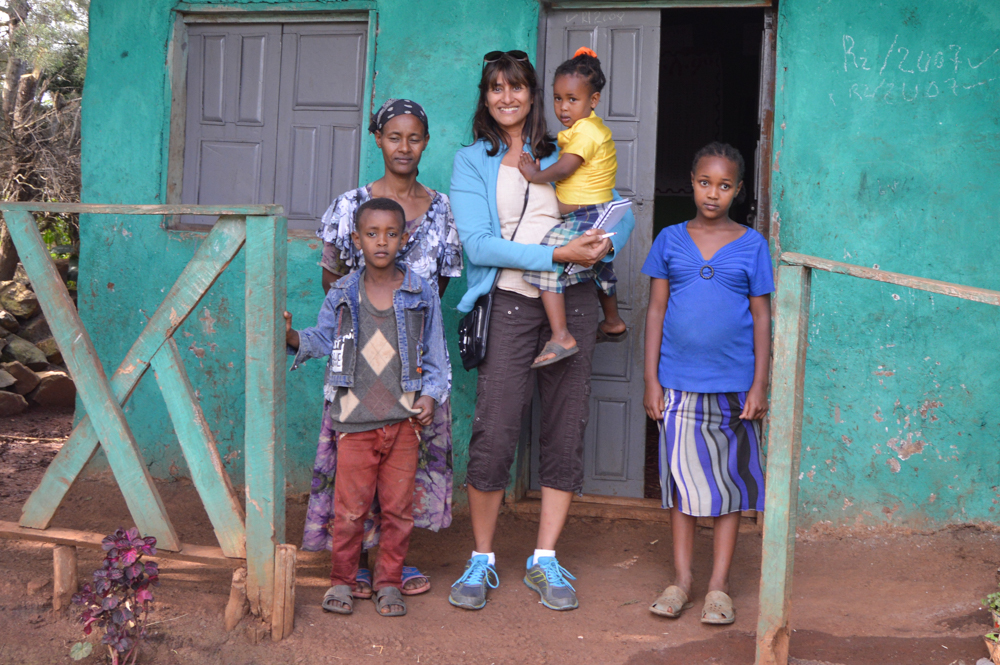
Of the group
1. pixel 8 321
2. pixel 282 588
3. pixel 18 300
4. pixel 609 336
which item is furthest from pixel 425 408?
pixel 18 300

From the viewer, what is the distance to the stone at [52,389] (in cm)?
645

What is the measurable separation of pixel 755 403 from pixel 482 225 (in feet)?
3.72

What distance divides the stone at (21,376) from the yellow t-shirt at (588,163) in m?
5.18

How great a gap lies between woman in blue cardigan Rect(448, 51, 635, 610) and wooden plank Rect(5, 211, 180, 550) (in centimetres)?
106

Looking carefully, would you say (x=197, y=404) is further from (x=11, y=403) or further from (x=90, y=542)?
(x=11, y=403)

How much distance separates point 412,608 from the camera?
291 centimetres

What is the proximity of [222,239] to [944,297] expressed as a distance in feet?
9.40

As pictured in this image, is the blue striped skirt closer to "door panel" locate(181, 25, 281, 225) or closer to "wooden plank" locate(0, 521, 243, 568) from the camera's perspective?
"wooden plank" locate(0, 521, 243, 568)

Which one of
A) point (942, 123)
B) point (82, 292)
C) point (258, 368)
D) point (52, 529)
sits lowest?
point (52, 529)

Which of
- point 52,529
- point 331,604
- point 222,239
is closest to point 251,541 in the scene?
point 331,604

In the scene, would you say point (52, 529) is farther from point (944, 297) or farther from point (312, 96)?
point (944, 297)

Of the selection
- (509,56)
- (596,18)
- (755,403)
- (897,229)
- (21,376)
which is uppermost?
(596,18)

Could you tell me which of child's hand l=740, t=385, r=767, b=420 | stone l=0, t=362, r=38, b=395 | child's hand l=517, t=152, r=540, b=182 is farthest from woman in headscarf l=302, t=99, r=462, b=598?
stone l=0, t=362, r=38, b=395

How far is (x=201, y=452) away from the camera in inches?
105
